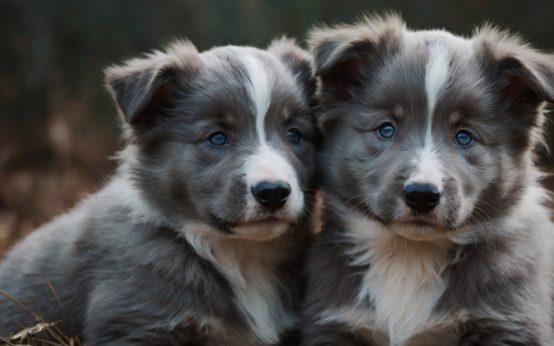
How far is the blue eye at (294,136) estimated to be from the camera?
522 cm

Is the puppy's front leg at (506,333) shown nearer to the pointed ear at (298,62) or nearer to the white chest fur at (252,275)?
the white chest fur at (252,275)

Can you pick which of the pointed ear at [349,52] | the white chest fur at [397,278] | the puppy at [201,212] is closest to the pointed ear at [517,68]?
the pointed ear at [349,52]

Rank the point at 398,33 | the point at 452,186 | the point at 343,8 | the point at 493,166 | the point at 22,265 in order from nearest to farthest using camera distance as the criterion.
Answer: the point at 452,186, the point at 493,166, the point at 398,33, the point at 22,265, the point at 343,8

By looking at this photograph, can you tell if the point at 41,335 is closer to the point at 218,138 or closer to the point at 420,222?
the point at 218,138

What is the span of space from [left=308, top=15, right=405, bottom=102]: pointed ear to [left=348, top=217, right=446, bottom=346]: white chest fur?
788 mm

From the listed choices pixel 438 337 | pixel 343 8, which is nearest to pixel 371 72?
pixel 438 337

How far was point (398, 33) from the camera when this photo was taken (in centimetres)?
523

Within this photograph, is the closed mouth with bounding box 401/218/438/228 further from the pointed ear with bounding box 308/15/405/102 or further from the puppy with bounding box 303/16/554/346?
the pointed ear with bounding box 308/15/405/102

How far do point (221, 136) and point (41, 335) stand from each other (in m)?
1.64

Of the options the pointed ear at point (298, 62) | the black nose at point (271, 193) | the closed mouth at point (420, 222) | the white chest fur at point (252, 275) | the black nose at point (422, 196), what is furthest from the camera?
the pointed ear at point (298, 62)

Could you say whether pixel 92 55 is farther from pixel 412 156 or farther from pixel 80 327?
pixel 412 156

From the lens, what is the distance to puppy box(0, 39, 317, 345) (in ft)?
16.2

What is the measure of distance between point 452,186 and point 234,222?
46.6 inches

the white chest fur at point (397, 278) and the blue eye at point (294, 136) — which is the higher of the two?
the blue eye at point (294, 136)
